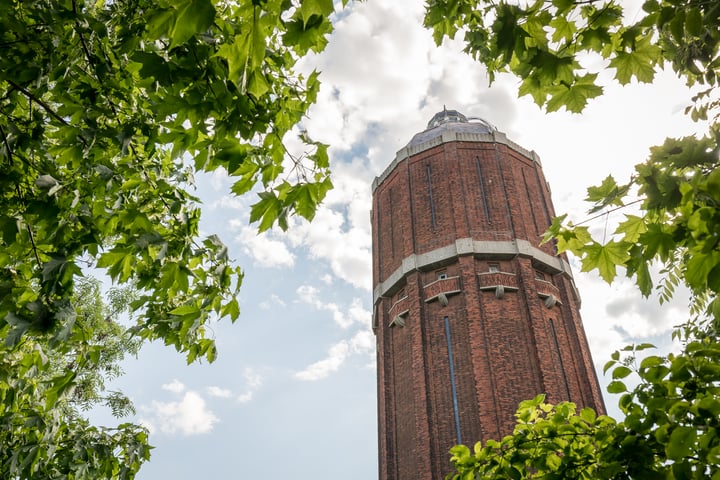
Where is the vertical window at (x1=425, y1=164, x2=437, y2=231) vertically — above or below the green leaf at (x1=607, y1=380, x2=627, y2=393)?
above

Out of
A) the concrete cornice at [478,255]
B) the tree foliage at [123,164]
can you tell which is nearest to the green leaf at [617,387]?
the tree foliage at [123,164]

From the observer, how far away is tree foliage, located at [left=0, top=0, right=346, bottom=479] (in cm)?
230

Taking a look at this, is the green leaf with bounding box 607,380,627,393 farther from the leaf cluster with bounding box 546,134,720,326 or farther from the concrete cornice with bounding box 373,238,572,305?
the concrete cornice with bounding box 373,238,572,305

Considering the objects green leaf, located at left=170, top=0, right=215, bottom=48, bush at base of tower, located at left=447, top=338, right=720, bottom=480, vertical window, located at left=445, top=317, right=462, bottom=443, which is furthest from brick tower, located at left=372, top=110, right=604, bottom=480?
green leaf, located at left=170, top=0, right=215, bottom=48

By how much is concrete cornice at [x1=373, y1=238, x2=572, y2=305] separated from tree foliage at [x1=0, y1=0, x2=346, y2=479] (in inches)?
507

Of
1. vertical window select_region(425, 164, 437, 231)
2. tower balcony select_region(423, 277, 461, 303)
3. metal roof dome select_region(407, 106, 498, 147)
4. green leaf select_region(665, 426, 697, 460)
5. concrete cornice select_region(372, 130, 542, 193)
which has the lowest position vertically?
green leaf select_region(665, 426, 697, 460)

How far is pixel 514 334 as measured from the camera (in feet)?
48.6

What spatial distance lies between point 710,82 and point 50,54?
13.1 feet

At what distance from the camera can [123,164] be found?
344cm

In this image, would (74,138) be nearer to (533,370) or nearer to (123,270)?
(123,270)

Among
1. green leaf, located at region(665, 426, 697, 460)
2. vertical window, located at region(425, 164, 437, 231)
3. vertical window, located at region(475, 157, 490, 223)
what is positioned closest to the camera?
green leaf, located at region(665, 426, 697, 460)

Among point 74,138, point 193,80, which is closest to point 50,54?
point 74,138

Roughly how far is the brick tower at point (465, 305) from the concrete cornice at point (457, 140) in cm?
5

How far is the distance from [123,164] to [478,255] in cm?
1402
